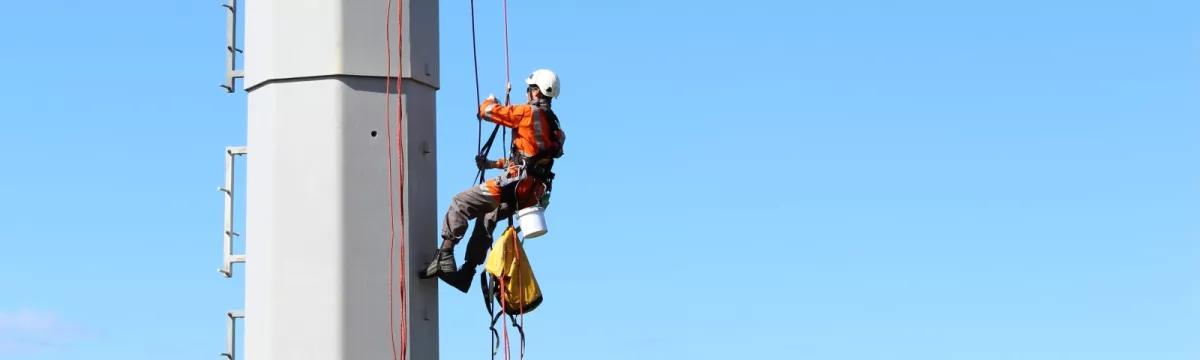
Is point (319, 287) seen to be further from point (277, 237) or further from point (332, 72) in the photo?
point (332, 72)

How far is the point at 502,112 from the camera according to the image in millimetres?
15711

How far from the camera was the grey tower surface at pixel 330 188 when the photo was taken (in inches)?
589

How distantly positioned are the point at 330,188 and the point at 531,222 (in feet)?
5.44

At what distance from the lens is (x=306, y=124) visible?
15109mm

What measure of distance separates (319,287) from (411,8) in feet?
7.29

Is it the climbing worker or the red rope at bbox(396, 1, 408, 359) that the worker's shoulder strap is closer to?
the climbing worker

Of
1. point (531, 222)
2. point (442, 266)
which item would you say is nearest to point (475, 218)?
point (531, 222)

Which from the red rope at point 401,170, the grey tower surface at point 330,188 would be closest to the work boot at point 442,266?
the grey tower surface at point 330,188

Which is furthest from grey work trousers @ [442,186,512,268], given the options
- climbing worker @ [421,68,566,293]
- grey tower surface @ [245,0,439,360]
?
grey tower surface @ [245,0,439,360]

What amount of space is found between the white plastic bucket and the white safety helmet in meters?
0.93

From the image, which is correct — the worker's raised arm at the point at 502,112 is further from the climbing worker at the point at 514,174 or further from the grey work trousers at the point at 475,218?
the grey work trousers at the point at 475,218

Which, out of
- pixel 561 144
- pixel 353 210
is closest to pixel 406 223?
pixel 353 210

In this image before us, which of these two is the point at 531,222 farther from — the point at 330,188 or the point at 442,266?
the point at 330,188

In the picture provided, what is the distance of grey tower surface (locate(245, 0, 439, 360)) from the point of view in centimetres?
1495
